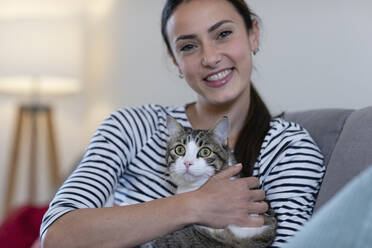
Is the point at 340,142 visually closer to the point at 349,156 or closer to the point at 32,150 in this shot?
the point at 349,156

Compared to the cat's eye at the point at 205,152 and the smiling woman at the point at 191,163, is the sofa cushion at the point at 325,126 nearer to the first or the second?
the smiling woman at the point at 191,163

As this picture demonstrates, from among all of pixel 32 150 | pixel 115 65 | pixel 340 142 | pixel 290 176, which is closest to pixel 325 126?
pixel 340 142

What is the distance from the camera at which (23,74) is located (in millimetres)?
3209

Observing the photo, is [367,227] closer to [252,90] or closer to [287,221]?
[287,221]

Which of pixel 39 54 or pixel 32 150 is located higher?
pixel 39 54

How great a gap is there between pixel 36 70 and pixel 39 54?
107 mm

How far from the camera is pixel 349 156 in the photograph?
Result: 3.88ft

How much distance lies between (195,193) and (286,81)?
1.27m

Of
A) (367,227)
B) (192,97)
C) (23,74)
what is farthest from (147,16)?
(367,227)

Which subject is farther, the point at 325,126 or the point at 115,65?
the point at 115,65

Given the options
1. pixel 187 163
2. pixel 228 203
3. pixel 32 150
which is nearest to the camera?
pixel 228 203

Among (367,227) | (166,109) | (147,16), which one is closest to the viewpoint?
(367,227)

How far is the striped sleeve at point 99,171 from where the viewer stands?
3.74ft

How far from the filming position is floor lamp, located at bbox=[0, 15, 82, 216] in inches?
126
